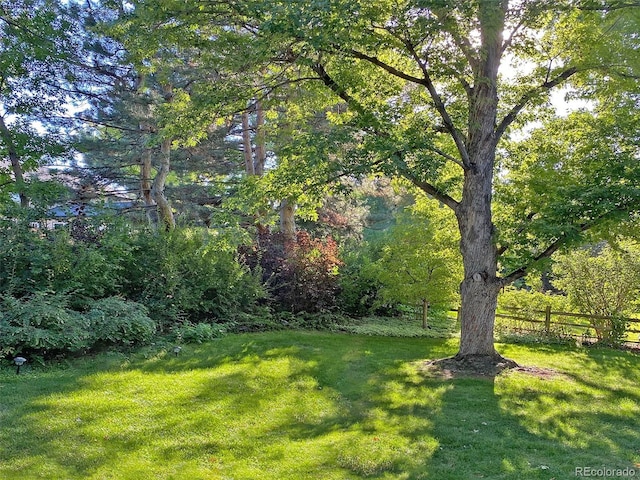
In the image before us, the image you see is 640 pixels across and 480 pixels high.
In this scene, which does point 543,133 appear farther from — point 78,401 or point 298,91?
point 78,401

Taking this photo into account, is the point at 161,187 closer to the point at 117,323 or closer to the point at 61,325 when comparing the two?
the point at 117,323

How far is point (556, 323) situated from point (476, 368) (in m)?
5.72

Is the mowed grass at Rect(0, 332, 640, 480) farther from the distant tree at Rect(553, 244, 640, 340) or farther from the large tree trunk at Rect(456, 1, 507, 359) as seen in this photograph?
the distant tree at Rect(553, 244, 640, 340)

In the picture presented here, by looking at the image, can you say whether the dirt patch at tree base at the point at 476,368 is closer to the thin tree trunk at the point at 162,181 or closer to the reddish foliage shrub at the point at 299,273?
the reddish foliage shrub at the point at 299,273

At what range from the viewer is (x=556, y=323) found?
11719 millimetres

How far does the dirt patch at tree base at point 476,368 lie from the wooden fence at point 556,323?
14.2ft

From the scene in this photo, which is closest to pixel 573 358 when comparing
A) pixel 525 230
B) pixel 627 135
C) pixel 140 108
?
pixel 525 230

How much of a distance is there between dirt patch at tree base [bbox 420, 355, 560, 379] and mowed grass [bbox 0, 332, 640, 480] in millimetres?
205

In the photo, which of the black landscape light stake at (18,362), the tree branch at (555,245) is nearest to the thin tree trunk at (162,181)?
the black landscape light stake at (18,362)

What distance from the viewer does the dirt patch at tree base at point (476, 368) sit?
705 cm

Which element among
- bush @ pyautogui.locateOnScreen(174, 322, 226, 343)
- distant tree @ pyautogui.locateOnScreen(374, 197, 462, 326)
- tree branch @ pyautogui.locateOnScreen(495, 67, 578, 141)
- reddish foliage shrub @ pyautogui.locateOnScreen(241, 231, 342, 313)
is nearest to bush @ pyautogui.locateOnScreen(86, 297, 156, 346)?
bush @ pyautogui.locateOnScreen(174, 322, 226, 343)

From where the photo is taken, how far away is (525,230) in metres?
6.87

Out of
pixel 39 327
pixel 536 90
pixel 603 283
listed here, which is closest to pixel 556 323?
pixel 603 283

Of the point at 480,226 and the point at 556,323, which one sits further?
the point at 556,323
